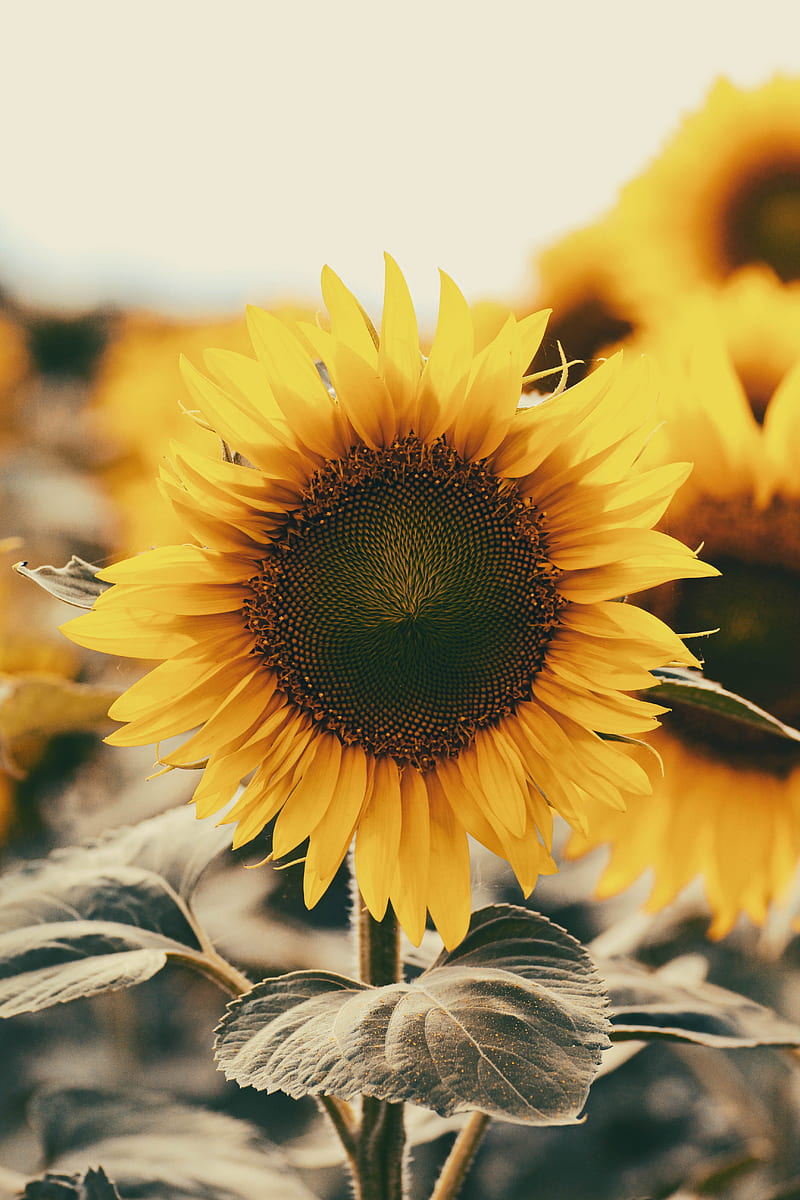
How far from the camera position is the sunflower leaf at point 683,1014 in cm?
63

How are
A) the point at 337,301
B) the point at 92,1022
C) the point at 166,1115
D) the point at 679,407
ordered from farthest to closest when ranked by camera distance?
the point at 92,1022 < the point at 166,1115 < the point at 679,407 < the point at 337,301

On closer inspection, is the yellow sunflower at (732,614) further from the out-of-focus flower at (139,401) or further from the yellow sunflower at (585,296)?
the out-of-focus flower at (139,401)

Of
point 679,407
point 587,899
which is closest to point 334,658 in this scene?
point 679,407

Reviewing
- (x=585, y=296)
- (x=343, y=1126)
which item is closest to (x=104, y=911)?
(x=343, y=1126)

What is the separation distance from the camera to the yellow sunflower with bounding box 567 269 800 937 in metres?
0.78

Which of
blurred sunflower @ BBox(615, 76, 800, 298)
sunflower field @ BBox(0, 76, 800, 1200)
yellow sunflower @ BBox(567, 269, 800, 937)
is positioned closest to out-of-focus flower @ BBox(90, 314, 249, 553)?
sunflower field @ BBox(0, 76, 800, 1200)

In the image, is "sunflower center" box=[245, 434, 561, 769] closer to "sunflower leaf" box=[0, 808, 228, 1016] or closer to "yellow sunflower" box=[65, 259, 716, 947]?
"yellow sunflower" box=[65, 259, 716, 947]

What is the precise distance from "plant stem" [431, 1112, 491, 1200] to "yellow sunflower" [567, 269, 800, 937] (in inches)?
8.3

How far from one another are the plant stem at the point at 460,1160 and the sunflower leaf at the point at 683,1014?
0.12 metres

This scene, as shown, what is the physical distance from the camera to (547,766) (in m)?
0.57

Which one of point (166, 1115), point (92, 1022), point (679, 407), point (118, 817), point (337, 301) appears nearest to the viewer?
point (337, 301)

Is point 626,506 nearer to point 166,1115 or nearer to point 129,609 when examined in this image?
point 129,609

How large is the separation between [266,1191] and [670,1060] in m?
0.76

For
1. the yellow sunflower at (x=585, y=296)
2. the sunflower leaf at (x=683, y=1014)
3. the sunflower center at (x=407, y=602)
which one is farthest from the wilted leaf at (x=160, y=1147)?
the yellow sunflower at (x=585, y=296)
